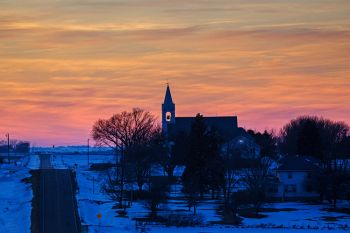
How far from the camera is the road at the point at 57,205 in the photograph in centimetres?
5294

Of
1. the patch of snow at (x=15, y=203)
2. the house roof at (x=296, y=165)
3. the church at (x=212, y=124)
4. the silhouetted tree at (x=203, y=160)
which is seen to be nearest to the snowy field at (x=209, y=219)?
the silhouetted tree at (x=203, y=160)

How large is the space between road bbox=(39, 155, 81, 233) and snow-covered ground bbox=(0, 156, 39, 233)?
51.0 inches

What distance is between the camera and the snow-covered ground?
5469 centimetres

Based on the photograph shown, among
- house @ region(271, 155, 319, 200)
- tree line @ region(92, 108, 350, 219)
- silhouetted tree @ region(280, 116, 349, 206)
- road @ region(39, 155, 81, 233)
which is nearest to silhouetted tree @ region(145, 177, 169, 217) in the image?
tree line @ region(92, 108, 350, 219)

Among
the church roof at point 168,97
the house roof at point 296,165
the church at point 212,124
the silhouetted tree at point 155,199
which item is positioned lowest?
the silhouetted tree at point 155,199

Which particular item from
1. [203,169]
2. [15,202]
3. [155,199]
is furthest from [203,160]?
[15,202]

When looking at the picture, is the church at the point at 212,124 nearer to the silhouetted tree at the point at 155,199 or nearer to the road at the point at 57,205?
the road at the point at 57,205

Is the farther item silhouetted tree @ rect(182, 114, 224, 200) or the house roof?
the house roof

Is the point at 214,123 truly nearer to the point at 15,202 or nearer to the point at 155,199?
the point at 15,202

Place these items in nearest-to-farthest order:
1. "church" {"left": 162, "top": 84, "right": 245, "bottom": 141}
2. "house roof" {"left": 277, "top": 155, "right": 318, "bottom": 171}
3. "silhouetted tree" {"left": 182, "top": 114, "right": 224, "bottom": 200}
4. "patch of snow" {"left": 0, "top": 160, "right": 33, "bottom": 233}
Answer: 1. "patch of snow" {"left": 0, "top": 160, "right": 33, "bottom": 233}
2. "silhouetted tree" {"left": 182, "top": 114, "right": 224, "bottom": 200}
3. "house roof" {"left": 277, "top": 155, "right": 318, "bottom": 171}
4. "church" {"left": 162, "top": 84, "right": 245, "bottom": 141}

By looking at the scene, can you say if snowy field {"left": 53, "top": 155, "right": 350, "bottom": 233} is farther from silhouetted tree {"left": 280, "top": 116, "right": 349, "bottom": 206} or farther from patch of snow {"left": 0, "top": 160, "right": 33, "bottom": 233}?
patch of snow {"left": 0, "top": 160, "right": 33, "bottom": 233}

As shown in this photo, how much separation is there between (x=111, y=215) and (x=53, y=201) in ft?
24.5

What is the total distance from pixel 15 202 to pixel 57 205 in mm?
7002

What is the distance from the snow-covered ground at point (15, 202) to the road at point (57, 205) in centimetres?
129
